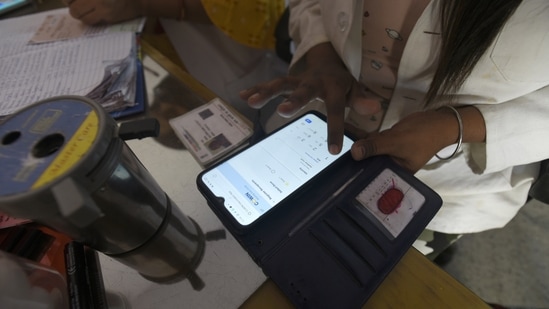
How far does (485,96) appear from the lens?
1.61ft

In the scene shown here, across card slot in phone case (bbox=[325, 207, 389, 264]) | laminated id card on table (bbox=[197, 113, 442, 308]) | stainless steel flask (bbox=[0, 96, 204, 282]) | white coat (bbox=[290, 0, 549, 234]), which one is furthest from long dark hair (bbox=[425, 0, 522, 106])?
stainless steel flask (bbox=[0, 96, 204, 282])

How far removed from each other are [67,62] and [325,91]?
507mm

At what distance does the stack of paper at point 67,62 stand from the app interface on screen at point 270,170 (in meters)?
0.24

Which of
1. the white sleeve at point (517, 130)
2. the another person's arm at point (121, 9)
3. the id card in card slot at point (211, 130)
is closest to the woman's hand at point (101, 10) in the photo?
the another person's arm at point (121, 9)

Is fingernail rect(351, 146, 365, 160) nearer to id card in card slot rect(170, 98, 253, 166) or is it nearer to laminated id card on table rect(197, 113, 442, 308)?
laminated id card on table rect(197, 113, 442, 308)

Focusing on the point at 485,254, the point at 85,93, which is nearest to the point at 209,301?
the point at 85,93

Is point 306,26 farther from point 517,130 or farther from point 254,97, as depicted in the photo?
point 517,130

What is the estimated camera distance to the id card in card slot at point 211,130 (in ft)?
1.51

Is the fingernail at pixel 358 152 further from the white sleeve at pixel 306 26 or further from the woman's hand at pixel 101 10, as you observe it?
the woman's hand at pixel 101 10

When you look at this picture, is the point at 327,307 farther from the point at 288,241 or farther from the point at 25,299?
the point at 25,299

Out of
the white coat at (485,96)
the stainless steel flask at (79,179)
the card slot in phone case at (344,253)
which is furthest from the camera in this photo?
the white coat at (485,96)

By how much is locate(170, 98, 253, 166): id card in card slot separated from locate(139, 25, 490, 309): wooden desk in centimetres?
21

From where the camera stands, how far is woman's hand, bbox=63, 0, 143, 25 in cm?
66

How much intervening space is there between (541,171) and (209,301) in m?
0.64
